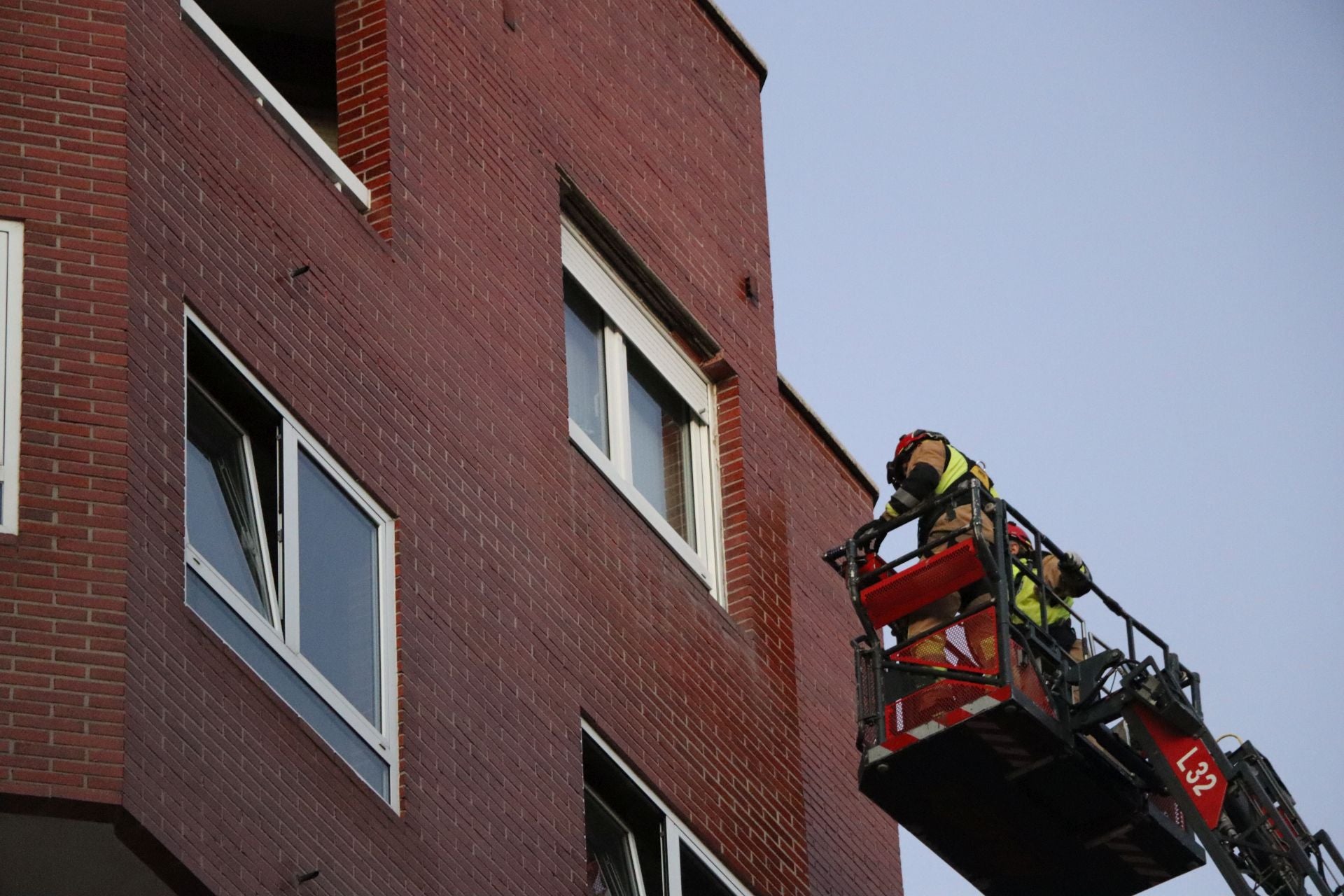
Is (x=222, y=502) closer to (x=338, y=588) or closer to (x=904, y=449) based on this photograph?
(x=338, y=588)

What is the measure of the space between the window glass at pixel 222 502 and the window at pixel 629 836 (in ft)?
10.7

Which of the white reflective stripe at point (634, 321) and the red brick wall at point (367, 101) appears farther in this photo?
the white reflective stripe at point (634, 321)

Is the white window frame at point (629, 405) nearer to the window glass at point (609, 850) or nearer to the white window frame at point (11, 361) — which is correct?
the window glass at point (609, 850)

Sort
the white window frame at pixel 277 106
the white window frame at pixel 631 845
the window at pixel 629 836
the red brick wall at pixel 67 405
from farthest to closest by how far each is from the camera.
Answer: the white window frame at pixel 631 845, the window at pixel 629 836, the white window frame at pixel 277 106, the red brick wall at pixel 67 405

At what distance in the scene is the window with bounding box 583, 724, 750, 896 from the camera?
1605 centimetres

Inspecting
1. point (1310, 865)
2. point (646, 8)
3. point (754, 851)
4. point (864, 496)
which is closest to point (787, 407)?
point (864, 496)

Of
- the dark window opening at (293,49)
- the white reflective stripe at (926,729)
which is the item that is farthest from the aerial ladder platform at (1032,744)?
the dark window opening at (293,49)

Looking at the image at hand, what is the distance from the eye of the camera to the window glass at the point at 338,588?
13.6 metres

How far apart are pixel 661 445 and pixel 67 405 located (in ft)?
24.4

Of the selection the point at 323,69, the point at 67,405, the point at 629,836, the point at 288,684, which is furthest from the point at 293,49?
the point at 67,405

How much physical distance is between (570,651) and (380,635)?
1964mm

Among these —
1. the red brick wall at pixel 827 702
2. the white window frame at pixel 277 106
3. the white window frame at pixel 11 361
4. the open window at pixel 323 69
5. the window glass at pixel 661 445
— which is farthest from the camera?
the red brick wall at pixel 827 702

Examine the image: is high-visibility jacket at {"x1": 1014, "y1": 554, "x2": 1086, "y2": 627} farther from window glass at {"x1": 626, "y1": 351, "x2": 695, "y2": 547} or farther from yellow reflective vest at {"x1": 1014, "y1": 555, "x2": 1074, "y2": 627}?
window glass at {"x1": 626, "y1": 351, "x2": 695, "y2": 547}

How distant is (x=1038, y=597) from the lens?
54.5 ft
